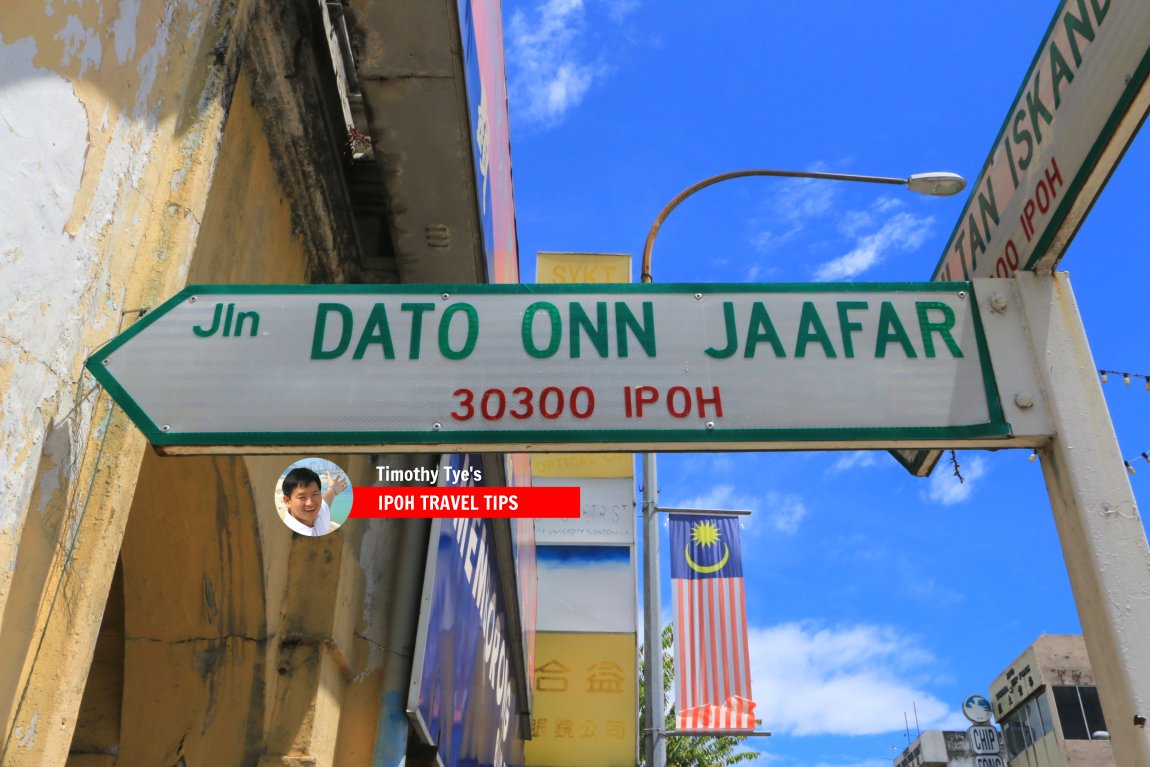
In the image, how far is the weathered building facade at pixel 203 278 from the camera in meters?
2.30

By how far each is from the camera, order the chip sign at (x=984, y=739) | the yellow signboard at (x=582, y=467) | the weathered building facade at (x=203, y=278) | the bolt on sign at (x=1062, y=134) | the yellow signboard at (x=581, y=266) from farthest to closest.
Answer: the chip sign at (x=984, y=739), the yellow signboard at (x=582, y=467), the yellow signboard at (x=581, y=266), the weathered building facade at (x=203, y=278), the bolt on sign at (x=1062, y=134)

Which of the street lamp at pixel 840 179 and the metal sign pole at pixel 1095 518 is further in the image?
the street lamp at pixel 840 179

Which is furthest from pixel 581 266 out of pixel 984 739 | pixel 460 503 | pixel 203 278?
pixel 984 739

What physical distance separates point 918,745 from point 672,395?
49157 mm

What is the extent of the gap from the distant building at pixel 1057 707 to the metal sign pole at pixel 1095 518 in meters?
33.8

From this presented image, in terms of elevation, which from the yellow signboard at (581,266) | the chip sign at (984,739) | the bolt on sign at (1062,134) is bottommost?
the bolt on sign at (1062,134)

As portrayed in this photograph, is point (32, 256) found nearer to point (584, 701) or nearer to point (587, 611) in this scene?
point (584, 701)

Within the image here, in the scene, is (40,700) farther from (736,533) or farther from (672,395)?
(736,533)

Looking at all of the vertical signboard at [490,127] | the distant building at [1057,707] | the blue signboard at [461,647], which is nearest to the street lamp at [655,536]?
the blue signboard at [461,647]

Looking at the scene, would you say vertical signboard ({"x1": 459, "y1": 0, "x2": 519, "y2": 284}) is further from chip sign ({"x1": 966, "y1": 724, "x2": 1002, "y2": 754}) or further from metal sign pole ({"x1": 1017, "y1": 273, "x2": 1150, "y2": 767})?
chip sign ({"x1": 966, "y1": 724, "x2": 1002, "y2": 754})

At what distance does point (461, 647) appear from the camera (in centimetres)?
677

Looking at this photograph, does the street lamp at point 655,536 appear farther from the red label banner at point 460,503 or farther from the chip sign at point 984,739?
the chip sign at point 984,739

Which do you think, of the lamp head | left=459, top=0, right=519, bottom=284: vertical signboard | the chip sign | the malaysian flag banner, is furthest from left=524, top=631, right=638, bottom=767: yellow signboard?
the chip sign

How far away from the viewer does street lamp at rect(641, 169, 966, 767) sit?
30.1 ft
